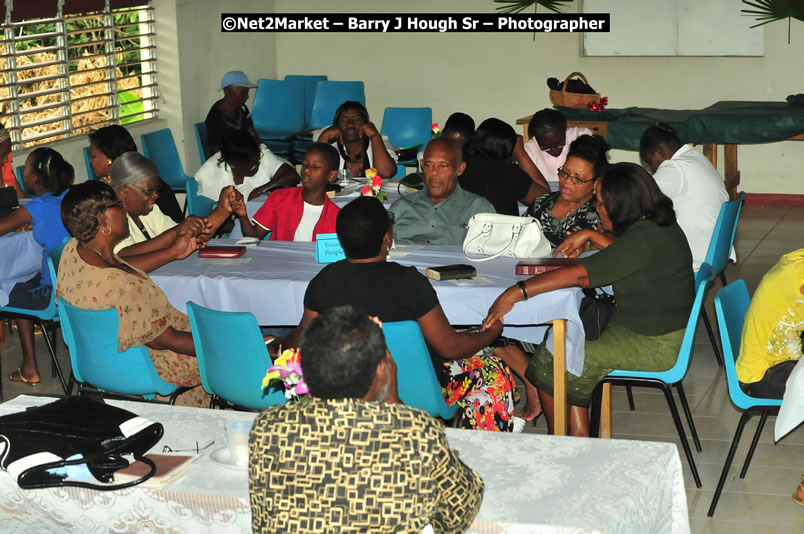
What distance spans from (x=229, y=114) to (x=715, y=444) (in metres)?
5.10

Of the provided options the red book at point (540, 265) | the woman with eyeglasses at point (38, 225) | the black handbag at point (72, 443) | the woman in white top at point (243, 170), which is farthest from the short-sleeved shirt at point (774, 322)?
the woman in white top at point (243, 170)

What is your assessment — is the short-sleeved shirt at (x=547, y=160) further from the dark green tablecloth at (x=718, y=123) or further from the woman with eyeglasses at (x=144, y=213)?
the woman with eyeglasses at (x=144, y=213)

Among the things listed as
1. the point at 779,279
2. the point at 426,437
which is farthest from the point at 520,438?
the point at 779,279

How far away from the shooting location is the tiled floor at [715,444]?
3.74 m

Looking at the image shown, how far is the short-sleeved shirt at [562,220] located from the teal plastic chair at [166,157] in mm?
3807

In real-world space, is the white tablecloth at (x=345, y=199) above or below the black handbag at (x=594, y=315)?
above

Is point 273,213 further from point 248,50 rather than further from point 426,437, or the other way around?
point 248,50

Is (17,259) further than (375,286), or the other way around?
(17,259)

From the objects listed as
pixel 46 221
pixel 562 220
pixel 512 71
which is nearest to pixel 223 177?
pixel 46 221

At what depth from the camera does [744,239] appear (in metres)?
8.18

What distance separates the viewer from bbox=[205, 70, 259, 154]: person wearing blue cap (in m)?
8.24

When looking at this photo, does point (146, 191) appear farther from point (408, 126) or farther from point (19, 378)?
point (408, 126)

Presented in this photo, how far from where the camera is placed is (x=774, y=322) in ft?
12.0

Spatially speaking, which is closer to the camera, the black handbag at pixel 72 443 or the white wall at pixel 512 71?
the black handbag at pixel 72 443
